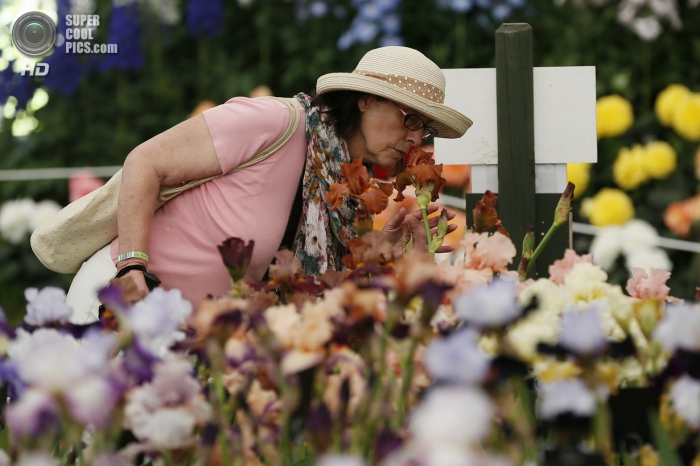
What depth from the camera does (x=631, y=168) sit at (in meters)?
4.01

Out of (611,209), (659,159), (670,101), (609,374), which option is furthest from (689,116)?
(609,374)

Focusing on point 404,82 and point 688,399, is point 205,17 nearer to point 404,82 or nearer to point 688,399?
point 404,82

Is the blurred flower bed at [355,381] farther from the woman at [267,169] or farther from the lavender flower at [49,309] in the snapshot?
the woman at [267,169]

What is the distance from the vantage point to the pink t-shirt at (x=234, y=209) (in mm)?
1649

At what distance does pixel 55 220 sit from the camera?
179cm

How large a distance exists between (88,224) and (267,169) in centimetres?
39

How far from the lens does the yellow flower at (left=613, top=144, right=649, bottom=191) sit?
157 inches

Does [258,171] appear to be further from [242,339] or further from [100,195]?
[242,339]

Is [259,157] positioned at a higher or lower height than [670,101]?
higher

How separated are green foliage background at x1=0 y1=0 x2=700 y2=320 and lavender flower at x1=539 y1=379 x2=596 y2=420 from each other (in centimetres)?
363

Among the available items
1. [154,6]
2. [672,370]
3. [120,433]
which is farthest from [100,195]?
[154,6]

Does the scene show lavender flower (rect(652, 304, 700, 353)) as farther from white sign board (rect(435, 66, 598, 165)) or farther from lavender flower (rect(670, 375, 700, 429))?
white sign board (rect(435, 66, 598, 165))

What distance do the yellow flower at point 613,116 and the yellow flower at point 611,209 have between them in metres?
0.34

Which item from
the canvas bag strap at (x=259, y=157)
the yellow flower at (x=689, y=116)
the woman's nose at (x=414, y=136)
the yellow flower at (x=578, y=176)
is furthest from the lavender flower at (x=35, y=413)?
the yellow flower at (x=689, y=116)
